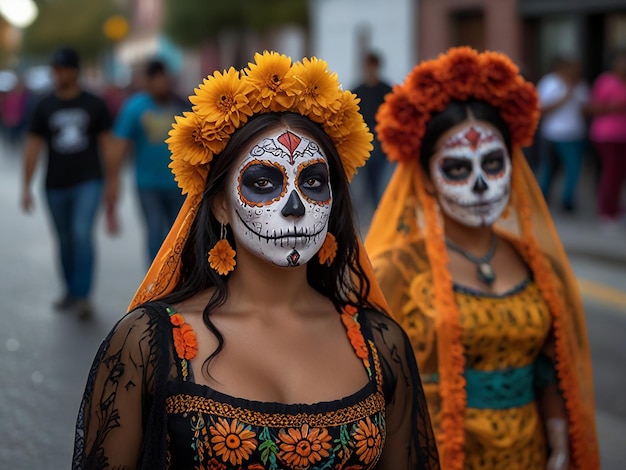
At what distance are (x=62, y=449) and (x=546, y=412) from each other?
2691mm

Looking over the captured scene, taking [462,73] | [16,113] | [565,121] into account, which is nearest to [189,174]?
[462,73]

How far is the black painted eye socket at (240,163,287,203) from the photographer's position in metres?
2.80

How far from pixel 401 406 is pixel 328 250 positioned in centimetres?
44

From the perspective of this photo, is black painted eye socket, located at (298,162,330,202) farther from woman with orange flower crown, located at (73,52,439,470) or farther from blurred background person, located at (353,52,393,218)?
blurred background person, located at (353,52,393,218)

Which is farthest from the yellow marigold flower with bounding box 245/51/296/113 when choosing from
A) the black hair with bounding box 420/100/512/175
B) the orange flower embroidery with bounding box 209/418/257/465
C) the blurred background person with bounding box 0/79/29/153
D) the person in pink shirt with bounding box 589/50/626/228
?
the blurred background person with bounding box 0/79/29/153

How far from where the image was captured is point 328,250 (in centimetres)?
296

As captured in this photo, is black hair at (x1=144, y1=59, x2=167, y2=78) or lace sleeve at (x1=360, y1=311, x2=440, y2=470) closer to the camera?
lace sleeve at (x1=360, y1=311, x2=440, y2=470)

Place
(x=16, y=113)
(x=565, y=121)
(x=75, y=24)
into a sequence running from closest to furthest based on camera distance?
(x=565, y=121) < (x=16, y=113) < (x=75, y=24)

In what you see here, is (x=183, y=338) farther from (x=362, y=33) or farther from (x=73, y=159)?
(x=362, y=33)

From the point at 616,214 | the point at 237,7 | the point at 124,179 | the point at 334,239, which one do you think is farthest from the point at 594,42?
the point at 334,239

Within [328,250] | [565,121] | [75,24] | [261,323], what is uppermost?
[75,24]

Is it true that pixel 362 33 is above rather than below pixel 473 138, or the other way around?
above

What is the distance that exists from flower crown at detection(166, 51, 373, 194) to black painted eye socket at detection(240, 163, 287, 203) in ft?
0.31

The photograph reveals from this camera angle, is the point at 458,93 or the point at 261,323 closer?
the point at 261,323
